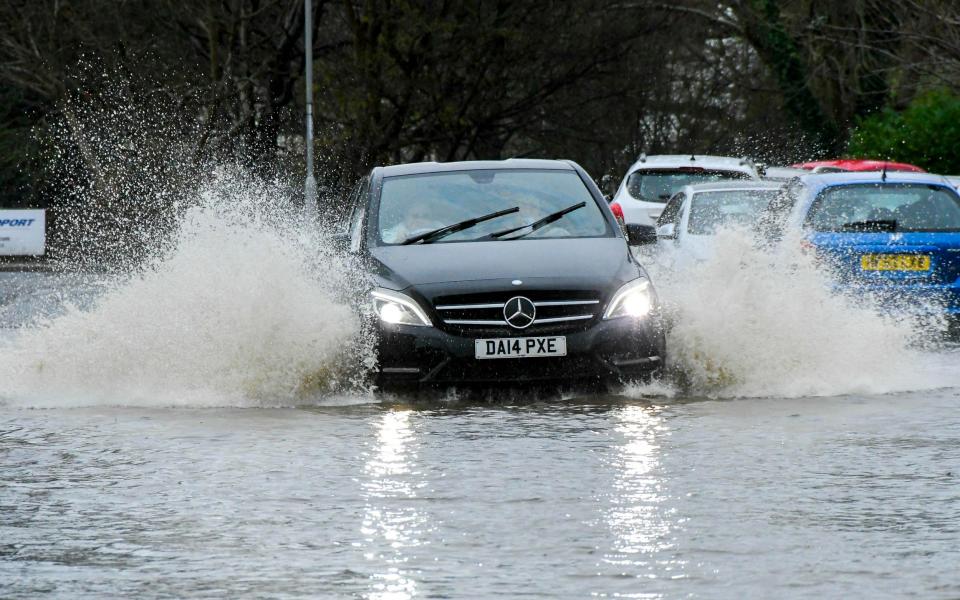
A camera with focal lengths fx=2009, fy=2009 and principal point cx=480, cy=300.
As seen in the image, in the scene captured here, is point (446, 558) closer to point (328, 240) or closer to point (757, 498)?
point (757, 498)

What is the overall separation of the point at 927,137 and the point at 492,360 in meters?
29.3

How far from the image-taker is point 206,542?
7363mm

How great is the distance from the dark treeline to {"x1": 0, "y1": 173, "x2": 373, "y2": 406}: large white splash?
2452cm

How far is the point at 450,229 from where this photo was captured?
12.9 meters

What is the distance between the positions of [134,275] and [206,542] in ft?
23.7

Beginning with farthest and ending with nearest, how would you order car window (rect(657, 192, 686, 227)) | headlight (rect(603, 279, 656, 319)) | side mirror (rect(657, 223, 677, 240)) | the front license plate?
car window (rect(657, 192, 686, 227)) → side mirror (rect(657, 223, 677, 240)) → headlight (rect(603, 279, 656, 319)) → the front license plate

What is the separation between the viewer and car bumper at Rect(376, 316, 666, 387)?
11.6 metres

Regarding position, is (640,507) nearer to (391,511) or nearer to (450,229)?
(391,511)

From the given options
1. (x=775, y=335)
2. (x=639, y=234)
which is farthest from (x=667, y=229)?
(x=775, y=335)

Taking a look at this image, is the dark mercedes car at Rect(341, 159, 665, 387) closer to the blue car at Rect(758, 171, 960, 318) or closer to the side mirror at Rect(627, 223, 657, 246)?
the side mirror at Rect(627, 223, 657, 246)

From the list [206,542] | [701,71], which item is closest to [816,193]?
[206,542]

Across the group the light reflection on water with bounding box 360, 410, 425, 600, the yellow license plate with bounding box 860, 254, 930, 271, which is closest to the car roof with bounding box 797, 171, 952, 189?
the yellow license plate with bounding box 860, 254, 930, 271

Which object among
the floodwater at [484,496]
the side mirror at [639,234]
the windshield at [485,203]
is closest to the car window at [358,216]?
the windshield at [485,203]

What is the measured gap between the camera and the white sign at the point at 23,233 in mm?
40656
